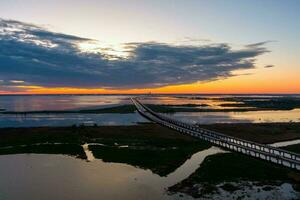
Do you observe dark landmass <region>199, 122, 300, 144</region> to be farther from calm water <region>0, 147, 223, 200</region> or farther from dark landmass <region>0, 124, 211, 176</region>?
calm water <region>0, 147, 223, 200</region>

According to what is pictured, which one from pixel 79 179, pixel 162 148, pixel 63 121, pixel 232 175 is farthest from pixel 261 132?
pixel 63 121

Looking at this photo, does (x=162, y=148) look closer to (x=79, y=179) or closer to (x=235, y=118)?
(x=79, y=179)

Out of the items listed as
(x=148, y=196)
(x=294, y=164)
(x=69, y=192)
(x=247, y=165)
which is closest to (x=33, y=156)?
(x=69, y=192)

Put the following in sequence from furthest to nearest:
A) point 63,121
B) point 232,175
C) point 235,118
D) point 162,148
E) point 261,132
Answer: point 235,118 → point 63,121 → point 261,132 → point 162,148 → point 232,175


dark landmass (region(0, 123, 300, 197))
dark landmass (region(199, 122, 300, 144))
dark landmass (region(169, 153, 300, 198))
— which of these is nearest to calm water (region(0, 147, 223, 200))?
dark landmass (region(169, 153, 300, 198))

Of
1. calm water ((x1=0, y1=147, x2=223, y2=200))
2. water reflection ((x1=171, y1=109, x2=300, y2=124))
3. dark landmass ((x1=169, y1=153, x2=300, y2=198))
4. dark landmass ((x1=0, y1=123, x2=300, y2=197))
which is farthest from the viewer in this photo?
Result: water reflection ((x1=171, y1=109, x2=300, y2=124))

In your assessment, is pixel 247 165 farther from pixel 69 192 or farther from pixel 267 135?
pixel 267 135
